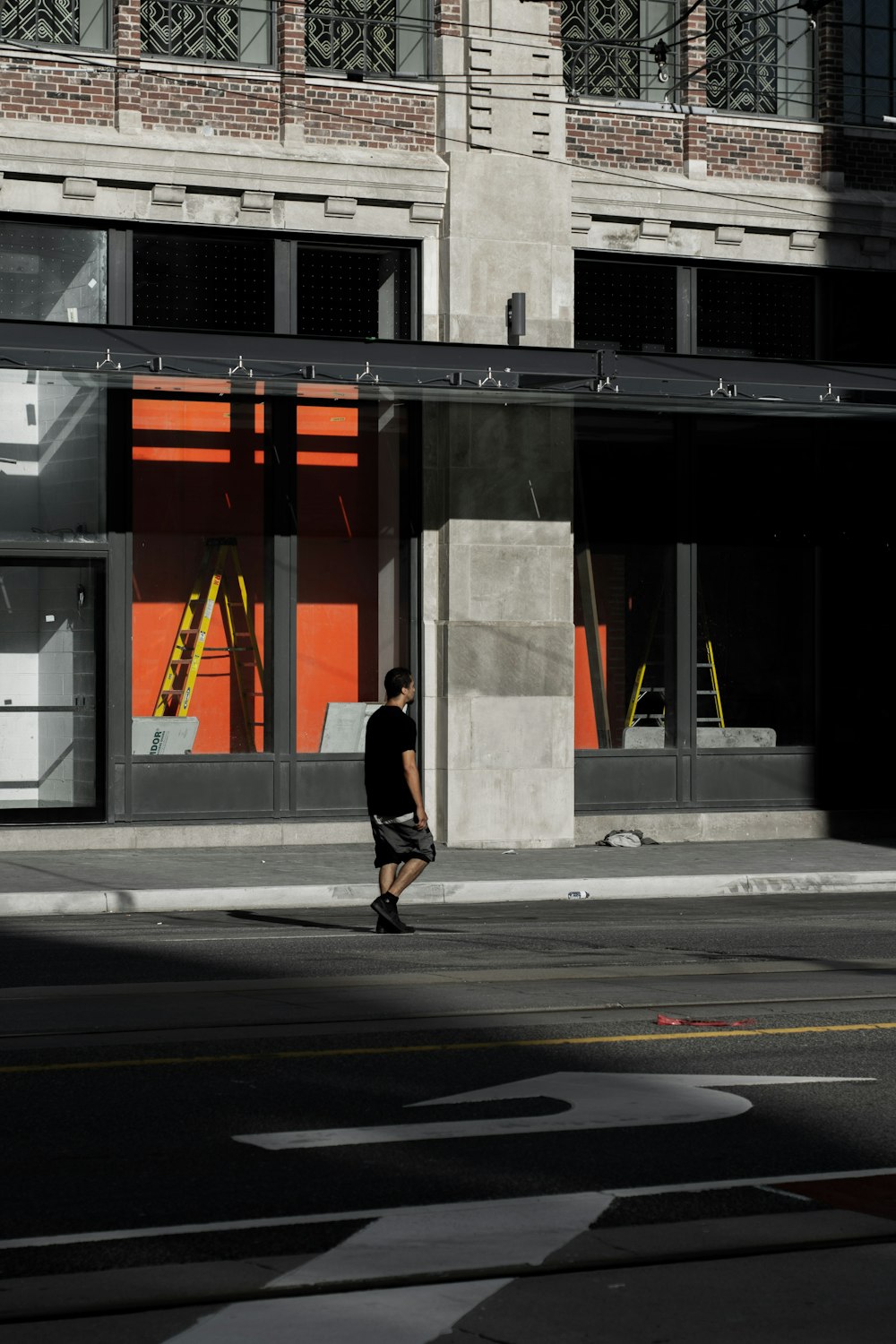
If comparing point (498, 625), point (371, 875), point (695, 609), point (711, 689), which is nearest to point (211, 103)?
point (498, 625)

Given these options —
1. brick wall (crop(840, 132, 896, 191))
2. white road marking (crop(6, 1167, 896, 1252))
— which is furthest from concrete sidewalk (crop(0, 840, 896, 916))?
white road marking (crop(6, 1167, 896, 1252))

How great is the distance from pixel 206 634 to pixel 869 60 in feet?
32.2

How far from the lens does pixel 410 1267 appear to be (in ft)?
16.6

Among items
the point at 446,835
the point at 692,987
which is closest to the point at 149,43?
the point at 446,835

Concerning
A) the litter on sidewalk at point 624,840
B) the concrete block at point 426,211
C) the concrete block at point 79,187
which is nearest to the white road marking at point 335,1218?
the litter on sidewalk at point 624,840

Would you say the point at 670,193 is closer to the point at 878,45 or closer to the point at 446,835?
the point at 878,45

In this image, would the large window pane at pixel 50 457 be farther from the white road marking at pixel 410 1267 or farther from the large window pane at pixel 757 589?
the white road marking at pixel 410 1267

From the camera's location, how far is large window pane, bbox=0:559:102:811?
61.4 ft

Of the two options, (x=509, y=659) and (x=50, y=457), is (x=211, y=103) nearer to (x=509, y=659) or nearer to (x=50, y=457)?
(x=50, y=457)

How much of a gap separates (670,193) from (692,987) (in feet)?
40.7

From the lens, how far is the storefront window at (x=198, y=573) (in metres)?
19.1

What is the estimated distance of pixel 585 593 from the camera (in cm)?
2067

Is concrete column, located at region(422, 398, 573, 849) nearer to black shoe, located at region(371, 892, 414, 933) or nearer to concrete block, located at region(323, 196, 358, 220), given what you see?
concrete block, located at region(323, 196, 358, 220)

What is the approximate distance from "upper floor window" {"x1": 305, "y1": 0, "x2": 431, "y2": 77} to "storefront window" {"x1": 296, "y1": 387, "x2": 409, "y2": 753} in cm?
343
